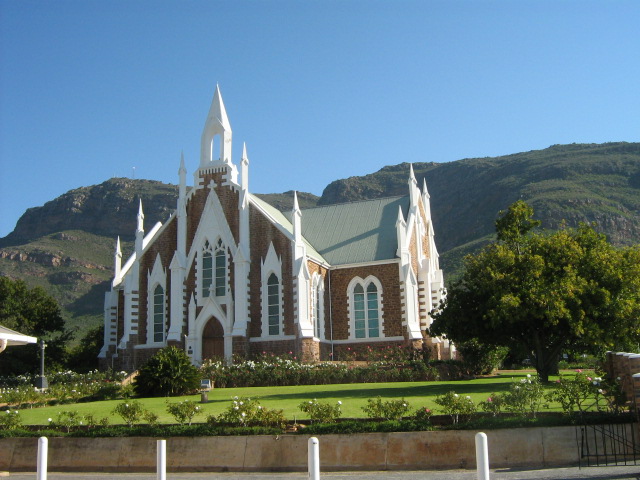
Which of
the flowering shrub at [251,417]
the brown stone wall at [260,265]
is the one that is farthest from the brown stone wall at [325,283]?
the flowering shrub at [251,417]

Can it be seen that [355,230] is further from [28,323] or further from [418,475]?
[418,475]

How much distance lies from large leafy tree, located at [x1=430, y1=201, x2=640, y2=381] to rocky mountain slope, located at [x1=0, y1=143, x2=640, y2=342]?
66.1 meters

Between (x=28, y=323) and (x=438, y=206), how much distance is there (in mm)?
125966

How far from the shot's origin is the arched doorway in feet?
131

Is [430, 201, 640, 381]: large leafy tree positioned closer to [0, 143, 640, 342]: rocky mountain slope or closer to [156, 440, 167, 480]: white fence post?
[156, 440, 167, 480]: white fence post

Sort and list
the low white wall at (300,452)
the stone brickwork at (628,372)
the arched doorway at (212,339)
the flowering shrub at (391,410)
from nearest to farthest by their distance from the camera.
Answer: the stone brickwork at (628,372) → the low white wall at (300,452) → the flowering shrub at (391,410) → the arched doorway at (212,339)

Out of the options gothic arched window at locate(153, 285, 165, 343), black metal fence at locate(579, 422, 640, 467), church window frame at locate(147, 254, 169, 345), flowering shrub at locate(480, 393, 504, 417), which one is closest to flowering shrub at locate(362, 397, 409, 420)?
flowering shrub at locate(480, 393, 504, 417)

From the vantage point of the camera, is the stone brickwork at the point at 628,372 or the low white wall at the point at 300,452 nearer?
the stone brickwork at the point at 628,372

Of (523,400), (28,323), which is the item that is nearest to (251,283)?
(28,323)

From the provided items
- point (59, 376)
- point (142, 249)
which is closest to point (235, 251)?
point (142, 249)

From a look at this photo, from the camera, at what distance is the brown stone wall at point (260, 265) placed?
39.0m

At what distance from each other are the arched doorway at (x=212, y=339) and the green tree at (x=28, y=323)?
49.4ft

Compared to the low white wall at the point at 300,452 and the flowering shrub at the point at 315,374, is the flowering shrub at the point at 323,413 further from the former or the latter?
the flowering shrub at the point at 315,374

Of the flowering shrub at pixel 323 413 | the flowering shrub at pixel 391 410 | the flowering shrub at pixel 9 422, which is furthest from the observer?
the flowering shrub at pixel 9 422
